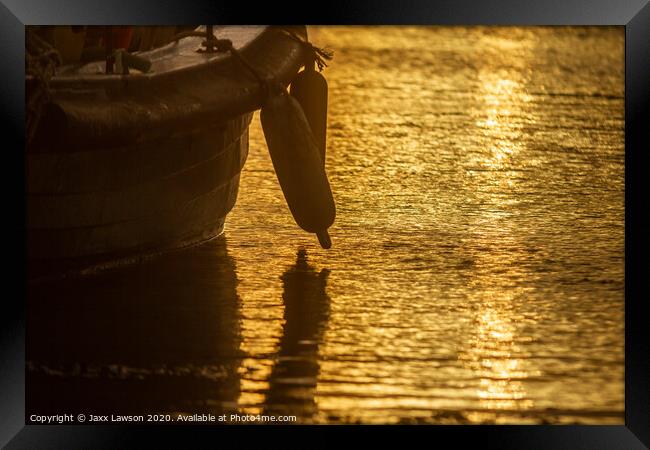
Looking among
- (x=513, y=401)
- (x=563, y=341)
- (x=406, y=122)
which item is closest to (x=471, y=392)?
(x=513, y=401)

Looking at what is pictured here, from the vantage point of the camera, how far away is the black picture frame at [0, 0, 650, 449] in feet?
13.9

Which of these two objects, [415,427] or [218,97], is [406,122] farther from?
[415,427]

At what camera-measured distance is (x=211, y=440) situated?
14.2 ft

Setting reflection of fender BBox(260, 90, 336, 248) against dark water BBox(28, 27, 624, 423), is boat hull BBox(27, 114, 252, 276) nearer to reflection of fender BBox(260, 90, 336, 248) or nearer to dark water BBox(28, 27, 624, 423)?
dark water BBox(28, 27, 624, 423)

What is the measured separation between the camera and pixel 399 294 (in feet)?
17.0

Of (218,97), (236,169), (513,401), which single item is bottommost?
(513,401)

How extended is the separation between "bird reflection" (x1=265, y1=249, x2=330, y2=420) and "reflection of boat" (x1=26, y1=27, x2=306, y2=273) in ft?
1.77

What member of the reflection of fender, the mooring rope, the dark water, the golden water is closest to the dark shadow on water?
the dark water

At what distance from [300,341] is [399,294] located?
1.98 feet

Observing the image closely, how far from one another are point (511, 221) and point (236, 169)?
4.01 ft
